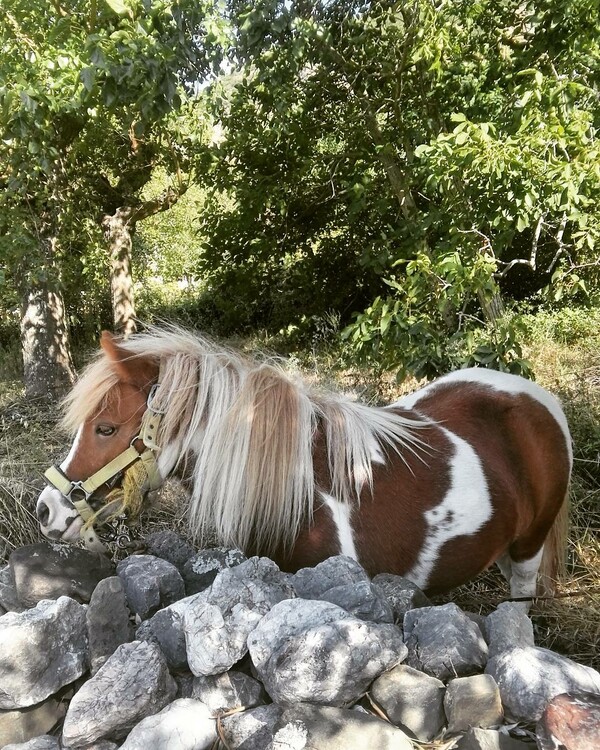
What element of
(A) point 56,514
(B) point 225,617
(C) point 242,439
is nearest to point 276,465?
(C) point 242,439

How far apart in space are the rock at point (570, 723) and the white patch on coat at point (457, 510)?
114 centimetres

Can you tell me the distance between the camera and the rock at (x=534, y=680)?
3.95ft

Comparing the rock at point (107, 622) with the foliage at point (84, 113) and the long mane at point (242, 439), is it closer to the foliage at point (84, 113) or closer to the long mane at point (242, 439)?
the long mane at point (242, 439)

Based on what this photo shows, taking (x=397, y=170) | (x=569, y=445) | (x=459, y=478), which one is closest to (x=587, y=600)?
(x=569, y=445)

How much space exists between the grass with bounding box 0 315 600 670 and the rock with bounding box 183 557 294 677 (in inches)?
62.3

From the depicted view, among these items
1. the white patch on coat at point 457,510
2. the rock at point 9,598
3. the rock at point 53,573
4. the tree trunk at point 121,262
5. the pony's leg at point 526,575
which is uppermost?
the tree trunk at point 121,262

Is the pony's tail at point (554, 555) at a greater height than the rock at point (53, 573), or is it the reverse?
the rock at point (53, 573)

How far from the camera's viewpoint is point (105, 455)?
6.93 feet

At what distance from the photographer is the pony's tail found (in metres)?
2.91

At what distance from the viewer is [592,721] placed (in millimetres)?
1053

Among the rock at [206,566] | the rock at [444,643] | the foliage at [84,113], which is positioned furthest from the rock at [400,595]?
the foliage at [84,113]

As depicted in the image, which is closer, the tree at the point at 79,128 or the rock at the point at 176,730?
the rock at the point at 176,730

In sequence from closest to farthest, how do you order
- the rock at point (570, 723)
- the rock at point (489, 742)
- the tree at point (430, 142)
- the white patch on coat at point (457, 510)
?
the rock at point (570, 723) < the rock at point (489, 742) < the white patch on coat at point (457, 510) < the tree at point (430, 142)

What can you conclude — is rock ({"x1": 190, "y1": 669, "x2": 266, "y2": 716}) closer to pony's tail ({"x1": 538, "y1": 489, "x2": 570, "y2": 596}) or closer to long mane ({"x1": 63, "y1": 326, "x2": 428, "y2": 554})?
long mane ({"x1": 63, "y1": 326, "x2": 428, "y2": 554})
